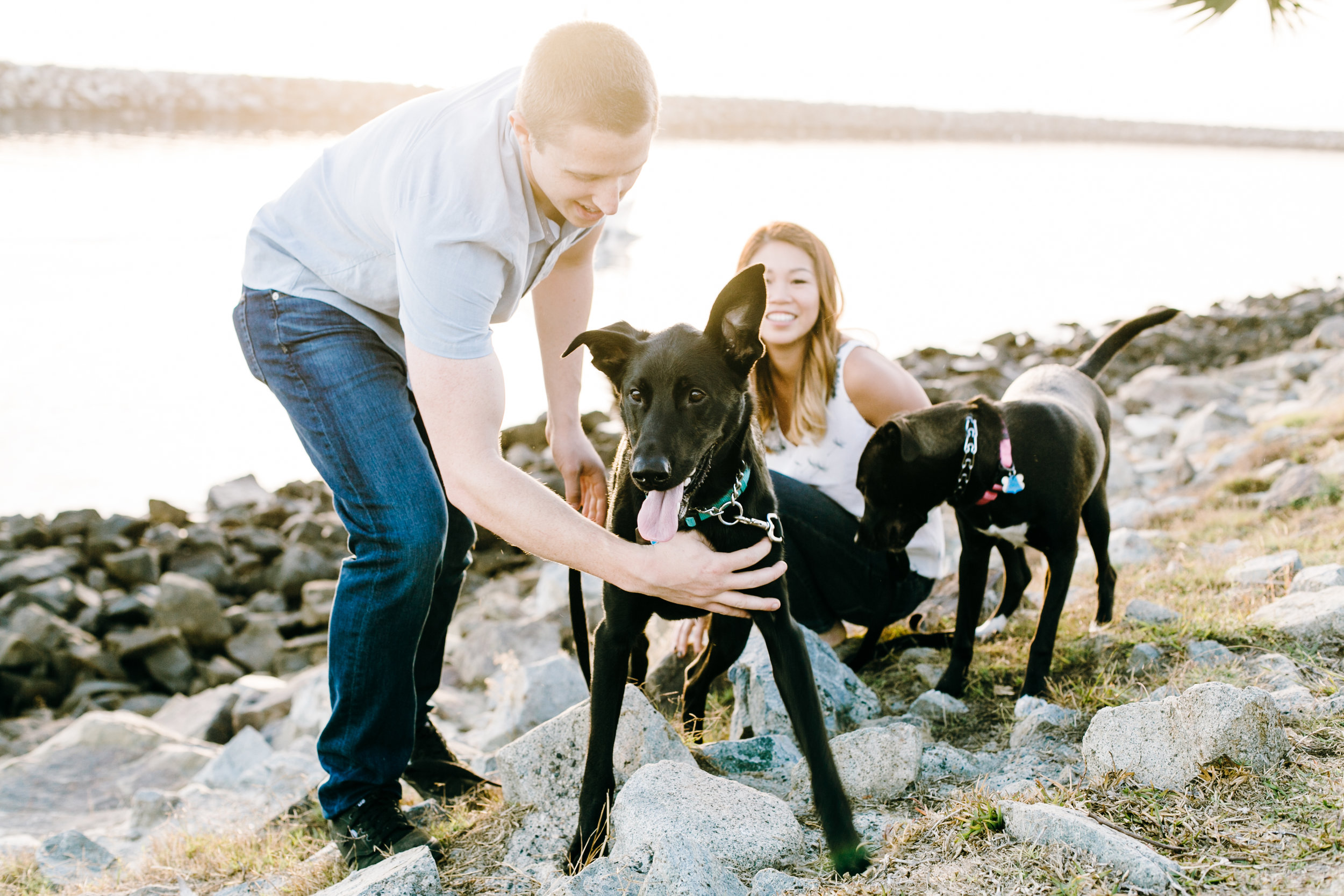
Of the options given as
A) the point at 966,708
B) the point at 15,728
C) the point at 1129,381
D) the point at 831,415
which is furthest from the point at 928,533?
the point at 1129,381

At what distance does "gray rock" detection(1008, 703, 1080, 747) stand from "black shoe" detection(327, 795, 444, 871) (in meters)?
1.77

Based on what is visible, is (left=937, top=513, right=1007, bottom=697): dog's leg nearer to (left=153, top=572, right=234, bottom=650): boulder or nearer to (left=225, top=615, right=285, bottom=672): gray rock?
(left=225, top=615, right=285, bottom=672): gray rock

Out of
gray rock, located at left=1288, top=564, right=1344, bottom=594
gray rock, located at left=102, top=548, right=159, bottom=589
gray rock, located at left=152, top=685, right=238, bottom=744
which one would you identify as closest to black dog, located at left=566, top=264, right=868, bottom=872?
Answer: gray rock, located at left=1288, top=564, right=1344, bottom=594

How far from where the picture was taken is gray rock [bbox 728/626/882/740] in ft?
10.3

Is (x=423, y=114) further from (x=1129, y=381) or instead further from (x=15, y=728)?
(x=1129, y=381)

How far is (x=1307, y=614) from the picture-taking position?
309cm

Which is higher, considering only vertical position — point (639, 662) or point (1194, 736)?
point (1194, 736)

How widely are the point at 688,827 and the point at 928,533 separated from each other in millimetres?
2196

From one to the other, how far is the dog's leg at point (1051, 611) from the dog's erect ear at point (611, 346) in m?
1.78

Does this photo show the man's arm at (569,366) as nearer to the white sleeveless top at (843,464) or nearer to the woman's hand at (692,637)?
the woman's hand at (692,637)

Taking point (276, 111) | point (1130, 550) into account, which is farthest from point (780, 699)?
point (276, 111)

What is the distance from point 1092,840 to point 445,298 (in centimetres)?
177

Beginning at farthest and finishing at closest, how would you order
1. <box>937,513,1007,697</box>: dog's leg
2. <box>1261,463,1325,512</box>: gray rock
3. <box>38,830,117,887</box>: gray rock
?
<box>1261,463,1325,512</box>: gray rock
<box>937,513,1007,697</box>: dog's leg
<box>38,830,117,887</box>: gray rock

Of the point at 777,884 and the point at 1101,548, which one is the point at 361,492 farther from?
the point at 1101,548
